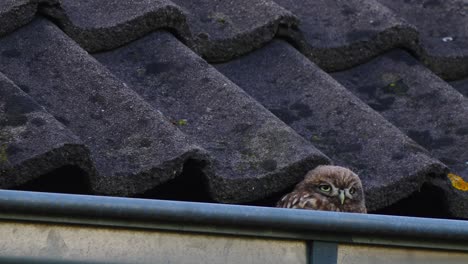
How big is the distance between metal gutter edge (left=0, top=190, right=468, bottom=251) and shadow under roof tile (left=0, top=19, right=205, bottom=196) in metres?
0.57

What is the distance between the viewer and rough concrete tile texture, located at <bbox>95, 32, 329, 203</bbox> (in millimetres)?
3291

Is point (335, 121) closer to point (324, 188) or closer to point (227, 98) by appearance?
point (227, 98)

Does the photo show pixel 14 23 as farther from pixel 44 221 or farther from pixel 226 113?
pixel 44 221

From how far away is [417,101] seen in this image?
398 centimetres

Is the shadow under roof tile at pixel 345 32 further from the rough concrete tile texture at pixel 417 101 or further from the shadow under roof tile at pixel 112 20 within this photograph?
the shadow under roof tile at pixel 112 20

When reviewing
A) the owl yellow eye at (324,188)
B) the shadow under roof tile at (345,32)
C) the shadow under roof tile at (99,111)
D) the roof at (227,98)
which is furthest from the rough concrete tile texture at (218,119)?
the owl yellow eye at (324,188)

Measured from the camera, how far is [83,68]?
3.47 m

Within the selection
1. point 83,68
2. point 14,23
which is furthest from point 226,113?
point 14,23

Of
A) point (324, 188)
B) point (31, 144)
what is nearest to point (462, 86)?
point (324, 188)

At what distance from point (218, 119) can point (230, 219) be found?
93cm

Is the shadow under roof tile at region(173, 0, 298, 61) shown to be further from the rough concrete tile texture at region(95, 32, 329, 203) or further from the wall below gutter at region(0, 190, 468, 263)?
the wall below gutter at region(0, 190, 468, 263)

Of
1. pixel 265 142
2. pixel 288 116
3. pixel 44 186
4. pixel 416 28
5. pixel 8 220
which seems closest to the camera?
pixel 8 220

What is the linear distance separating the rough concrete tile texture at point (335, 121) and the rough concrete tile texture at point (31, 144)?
80 centimetres

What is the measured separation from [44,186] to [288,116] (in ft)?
2.75
